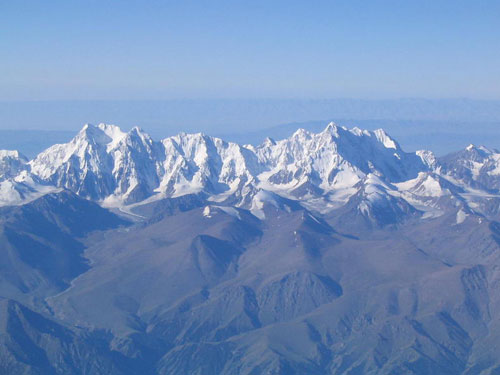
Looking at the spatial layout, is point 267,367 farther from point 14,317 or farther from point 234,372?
point 14,317

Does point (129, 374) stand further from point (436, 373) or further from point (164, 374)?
point (436, 373)

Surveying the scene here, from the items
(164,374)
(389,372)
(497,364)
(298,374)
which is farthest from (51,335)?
(497,364)

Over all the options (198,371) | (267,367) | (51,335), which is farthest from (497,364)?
(51,335)

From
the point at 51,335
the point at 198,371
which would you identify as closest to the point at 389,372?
the point at 198,371

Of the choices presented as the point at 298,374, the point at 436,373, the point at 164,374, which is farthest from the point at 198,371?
the point at 436,373

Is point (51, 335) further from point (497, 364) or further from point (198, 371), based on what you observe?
point (497, 364)

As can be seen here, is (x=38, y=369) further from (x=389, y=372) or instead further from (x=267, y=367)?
(x=389, y=372)
